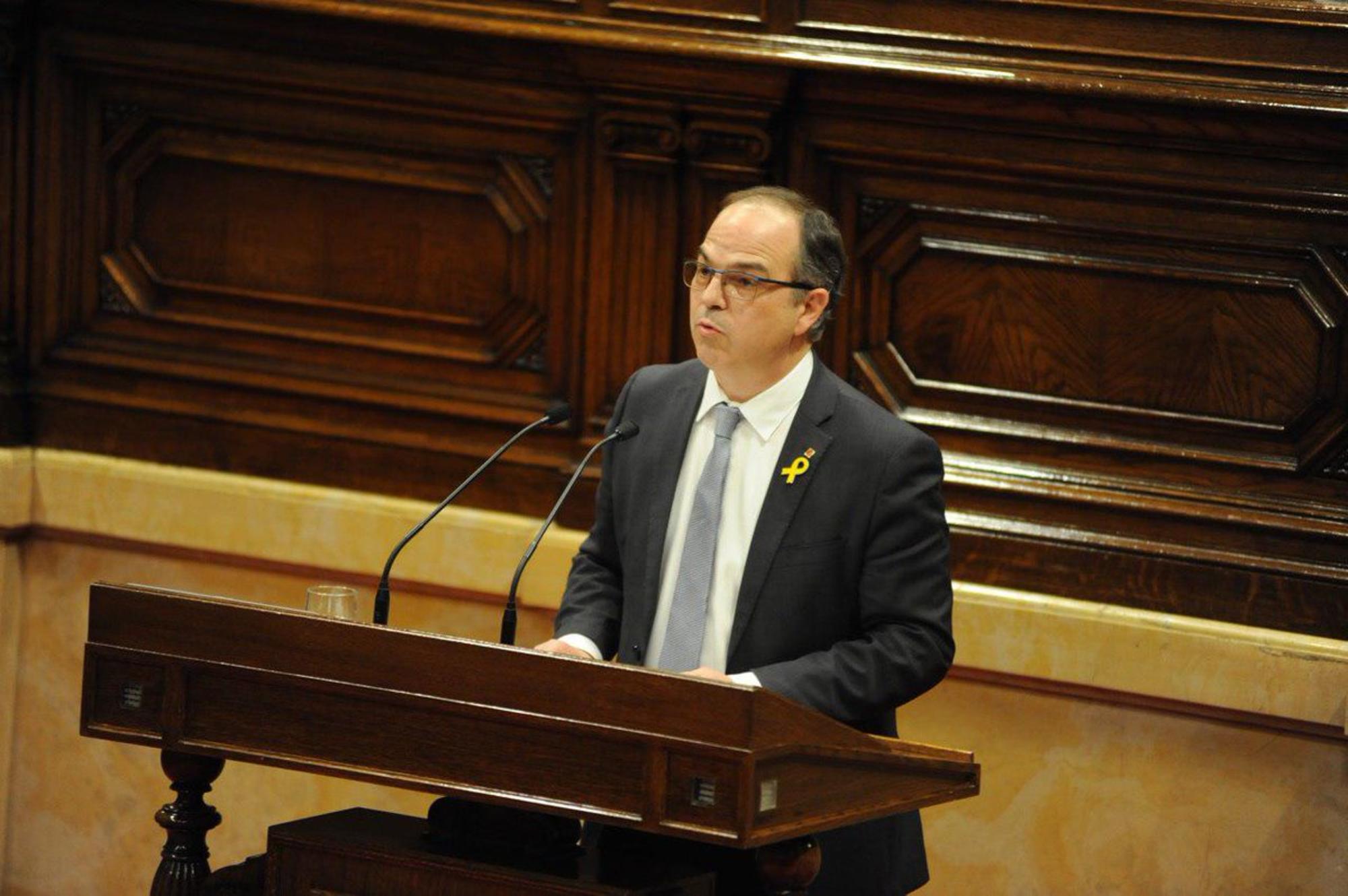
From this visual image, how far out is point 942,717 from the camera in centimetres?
466

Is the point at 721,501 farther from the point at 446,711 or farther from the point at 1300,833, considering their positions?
the point at 1300,833

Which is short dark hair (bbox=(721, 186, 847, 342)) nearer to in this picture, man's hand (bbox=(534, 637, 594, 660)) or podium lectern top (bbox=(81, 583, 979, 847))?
man's hand (bbox=(534, 637, 594, 660))

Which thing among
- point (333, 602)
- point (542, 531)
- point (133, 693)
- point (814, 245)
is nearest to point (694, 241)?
point (814, 245)

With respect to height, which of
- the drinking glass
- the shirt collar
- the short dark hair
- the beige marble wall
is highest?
the short dark hair

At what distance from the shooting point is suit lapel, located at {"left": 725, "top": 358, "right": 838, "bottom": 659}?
334cm

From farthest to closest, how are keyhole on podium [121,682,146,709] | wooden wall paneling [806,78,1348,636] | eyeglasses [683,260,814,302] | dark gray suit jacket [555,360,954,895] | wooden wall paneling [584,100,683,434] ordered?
wooden wall paneling [584,100,683,434] < wooden wall paneling [806,78,1348,636] < eyeglasses [683,260,814,302] < dark gray suit jacket [555,360,954,895] < keyhole on podium [121,682,146,709]

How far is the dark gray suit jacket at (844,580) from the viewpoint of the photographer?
324 cm

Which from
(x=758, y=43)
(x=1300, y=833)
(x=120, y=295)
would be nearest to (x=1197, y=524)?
(x=1300, y=833)

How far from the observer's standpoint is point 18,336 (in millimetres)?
5375

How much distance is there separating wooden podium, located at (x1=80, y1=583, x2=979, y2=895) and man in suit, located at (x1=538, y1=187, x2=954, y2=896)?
1.17 feet

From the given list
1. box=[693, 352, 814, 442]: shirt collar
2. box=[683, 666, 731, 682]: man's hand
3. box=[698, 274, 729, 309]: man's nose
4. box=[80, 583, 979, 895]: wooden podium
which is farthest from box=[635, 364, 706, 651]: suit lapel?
box=[80, 583, 979, 895]: wooden podium

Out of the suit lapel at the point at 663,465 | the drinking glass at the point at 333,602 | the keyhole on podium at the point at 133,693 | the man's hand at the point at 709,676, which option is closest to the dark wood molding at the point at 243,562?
the suit lapel at the point at 663,465

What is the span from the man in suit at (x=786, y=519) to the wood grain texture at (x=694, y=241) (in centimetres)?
123

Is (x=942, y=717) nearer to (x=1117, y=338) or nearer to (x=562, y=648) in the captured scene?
(x=1117, y=338)
